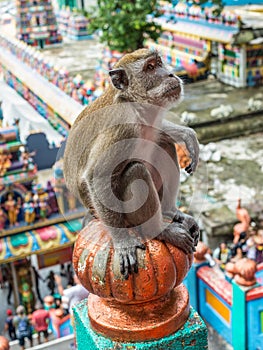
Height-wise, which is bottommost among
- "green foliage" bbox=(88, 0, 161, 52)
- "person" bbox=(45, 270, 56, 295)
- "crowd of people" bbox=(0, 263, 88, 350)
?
"person" bbox=(45, 270, 56, 295)

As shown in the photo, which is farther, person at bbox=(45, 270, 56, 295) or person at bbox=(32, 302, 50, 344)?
person at bbox=(45, 270, 56, 295)

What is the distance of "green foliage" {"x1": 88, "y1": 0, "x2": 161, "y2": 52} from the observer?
36.2ft

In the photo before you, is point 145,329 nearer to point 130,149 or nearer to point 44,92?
point 130,149

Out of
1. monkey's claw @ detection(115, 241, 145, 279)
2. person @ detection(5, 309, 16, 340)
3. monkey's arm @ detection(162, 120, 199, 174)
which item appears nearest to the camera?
monkey's claw @ detection(115, 241, 145, 279)

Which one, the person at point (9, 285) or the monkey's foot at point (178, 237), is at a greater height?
the monkey's foot at point (178, 237)

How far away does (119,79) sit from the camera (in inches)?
69.2

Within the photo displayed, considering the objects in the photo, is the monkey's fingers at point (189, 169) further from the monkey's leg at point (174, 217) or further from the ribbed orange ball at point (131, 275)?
the ribbed orange ball at point (131, 275)

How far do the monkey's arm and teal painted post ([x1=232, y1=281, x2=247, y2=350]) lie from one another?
9.13 feet

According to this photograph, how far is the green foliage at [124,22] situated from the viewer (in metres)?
11.0

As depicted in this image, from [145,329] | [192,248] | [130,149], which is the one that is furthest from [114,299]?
[130,149]

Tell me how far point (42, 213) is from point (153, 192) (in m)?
5.04

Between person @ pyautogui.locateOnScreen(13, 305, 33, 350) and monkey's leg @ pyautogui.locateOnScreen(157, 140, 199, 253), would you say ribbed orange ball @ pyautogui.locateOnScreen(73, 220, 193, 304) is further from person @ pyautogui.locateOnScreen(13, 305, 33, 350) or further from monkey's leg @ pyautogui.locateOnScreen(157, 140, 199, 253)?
person @ pyautogui.locateOnScreen(13, 305, 33, 350)

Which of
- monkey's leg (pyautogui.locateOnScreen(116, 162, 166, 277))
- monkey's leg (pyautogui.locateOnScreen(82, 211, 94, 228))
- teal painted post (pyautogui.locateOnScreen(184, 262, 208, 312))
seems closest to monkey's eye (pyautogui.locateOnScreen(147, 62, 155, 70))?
monkey's leg (pyautogui.locateOnScreen(116, 162, 166, 277))

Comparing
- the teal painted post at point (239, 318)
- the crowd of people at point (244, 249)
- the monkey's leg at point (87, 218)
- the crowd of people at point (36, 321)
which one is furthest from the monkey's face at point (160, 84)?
the crowd of people at point (244, 249)
